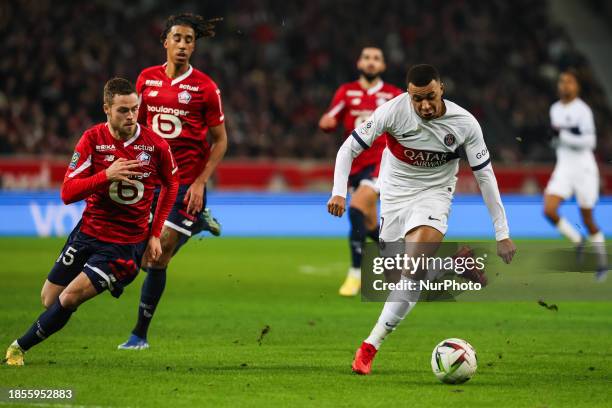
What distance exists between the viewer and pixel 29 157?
2130cm

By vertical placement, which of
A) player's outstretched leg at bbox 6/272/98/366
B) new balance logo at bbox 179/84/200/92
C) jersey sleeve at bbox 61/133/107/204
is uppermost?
new balance logo at bbox 179/84/200/92

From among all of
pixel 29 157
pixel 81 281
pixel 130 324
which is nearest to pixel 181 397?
pixel 81 281

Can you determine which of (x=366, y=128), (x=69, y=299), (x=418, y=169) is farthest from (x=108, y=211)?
(x=418, y=169)

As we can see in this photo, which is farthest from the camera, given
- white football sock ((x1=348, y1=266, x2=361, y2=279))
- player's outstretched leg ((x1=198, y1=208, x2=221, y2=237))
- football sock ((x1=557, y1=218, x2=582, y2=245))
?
football sock ((x1=557, y1=218, x2=582, y2=245))

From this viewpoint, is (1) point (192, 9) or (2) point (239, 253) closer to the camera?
(2) point (239, 253)

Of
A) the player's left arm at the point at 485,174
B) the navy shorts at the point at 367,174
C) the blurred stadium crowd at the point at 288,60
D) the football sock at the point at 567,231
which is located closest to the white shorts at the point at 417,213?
the player's left arm at the point at 485,174

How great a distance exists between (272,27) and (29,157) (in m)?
8.05

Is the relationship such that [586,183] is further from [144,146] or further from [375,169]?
[144,146]

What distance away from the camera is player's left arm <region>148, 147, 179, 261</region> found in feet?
24.5

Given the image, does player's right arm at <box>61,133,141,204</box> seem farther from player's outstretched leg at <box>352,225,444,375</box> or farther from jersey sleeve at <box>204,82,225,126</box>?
player's outstretched leg at <box>352,225,444,375</box>

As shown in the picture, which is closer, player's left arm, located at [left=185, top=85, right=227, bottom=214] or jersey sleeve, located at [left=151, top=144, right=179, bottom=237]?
jersey sleeve, located at [left=151, top=144, right=179, bottom=237]

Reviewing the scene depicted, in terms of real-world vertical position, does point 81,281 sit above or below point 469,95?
above

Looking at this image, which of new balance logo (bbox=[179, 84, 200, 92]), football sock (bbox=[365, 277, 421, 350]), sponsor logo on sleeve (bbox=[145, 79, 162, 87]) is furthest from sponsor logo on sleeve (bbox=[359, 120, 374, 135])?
sponsor logo on sleeve (bbox=[145, 79, 162, 87])

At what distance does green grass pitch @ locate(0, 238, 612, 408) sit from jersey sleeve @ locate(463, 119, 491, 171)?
137cm
